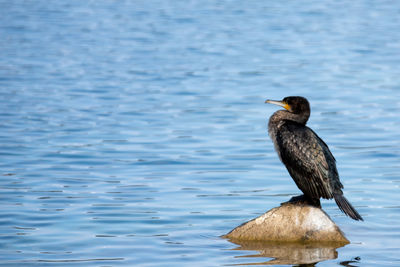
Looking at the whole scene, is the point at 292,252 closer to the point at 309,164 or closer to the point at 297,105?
the point at 309,164

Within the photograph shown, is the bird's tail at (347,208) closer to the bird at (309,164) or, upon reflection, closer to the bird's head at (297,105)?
the bird at (309,164)

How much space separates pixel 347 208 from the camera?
764 centimetres

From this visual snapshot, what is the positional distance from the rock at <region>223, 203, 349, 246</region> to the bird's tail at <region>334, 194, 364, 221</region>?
0.72 ft

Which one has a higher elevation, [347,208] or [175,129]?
[175,129]

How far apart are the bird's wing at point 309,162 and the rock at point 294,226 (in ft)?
0.67

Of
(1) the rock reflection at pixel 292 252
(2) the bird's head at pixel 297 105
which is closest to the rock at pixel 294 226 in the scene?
(1) the rock reflection at pixel 292 252

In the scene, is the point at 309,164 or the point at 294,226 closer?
the point at 309,164

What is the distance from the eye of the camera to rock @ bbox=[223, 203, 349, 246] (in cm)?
780

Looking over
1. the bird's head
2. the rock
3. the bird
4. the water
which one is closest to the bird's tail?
the bird

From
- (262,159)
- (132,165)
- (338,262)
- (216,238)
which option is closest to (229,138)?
(262,159)

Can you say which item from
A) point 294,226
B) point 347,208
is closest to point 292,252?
point 294,226

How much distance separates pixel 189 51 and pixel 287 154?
14.3 meters

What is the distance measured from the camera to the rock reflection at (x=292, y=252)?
7523 mm

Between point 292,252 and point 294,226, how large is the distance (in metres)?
0.28
